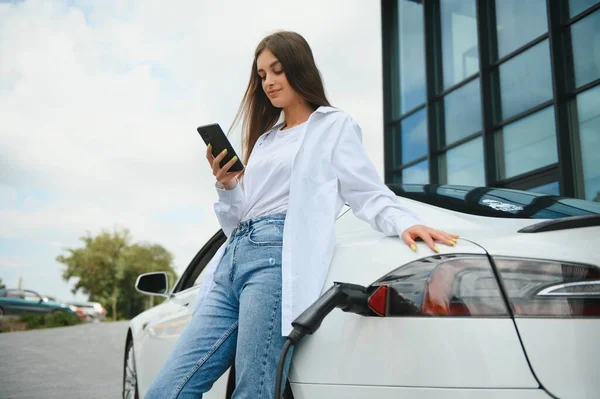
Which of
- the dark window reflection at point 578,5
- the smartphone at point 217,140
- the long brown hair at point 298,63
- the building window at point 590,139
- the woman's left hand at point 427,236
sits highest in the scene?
the dark window reflection at point 578,5

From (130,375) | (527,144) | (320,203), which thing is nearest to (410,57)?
(527,144)

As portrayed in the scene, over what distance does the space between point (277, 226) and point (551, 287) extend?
0.86 meters

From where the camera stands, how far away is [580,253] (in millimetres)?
1397

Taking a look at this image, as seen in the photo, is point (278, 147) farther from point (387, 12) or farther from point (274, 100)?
point (387, 12)

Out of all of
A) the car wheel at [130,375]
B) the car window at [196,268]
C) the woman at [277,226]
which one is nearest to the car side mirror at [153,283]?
the car window at [196,268]

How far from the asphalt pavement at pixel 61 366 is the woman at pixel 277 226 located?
14.0ft

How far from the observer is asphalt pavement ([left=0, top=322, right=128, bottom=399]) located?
6.14 m

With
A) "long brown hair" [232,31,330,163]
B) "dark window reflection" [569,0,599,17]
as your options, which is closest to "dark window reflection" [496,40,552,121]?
"dark window reflection" [569,0,599,17]

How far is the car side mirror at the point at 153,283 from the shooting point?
3938mm

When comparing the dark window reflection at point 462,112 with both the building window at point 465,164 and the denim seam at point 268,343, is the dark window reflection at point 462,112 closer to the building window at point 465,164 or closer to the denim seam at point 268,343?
the building window at point 465,164

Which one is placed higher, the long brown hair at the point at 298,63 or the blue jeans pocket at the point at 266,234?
the long brown hair at the point at 298,63

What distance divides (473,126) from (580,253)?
10.5m

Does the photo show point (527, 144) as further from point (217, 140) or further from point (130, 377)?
point (217, 140)

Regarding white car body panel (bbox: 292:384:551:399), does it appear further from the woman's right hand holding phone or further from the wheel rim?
the wheel rim
